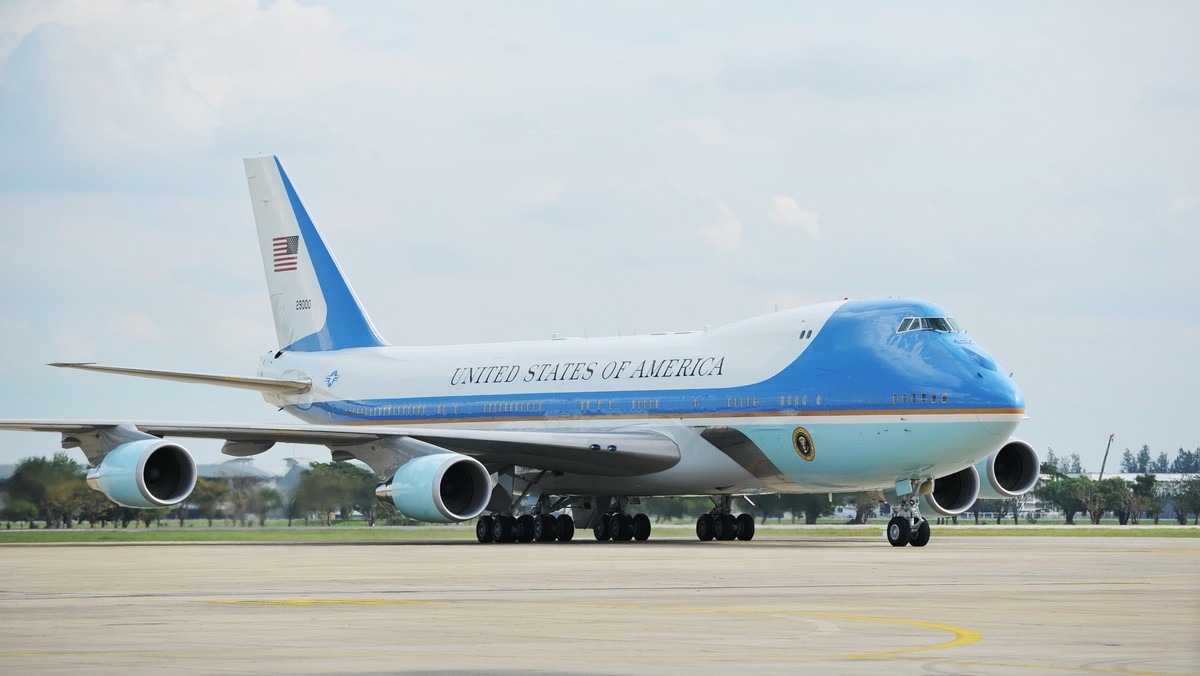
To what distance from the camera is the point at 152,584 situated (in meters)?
18.9

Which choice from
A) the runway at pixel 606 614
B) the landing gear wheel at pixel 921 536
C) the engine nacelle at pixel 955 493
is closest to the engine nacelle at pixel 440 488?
the runway at pixel 606 614

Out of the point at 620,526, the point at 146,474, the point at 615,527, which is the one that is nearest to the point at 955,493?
the point at 620,526

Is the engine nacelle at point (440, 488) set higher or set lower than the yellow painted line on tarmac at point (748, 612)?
higher

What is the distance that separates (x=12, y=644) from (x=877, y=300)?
871 inches

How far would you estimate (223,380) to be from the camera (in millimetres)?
39438

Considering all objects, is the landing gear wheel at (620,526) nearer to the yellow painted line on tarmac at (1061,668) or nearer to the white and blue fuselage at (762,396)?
the white and blue fuselage at (762,396)

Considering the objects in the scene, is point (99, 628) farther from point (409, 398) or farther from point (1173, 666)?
point (409, 398)

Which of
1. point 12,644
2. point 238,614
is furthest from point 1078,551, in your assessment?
point 12,644

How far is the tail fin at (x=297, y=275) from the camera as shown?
142 feet

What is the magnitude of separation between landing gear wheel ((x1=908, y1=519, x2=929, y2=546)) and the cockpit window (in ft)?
11.2

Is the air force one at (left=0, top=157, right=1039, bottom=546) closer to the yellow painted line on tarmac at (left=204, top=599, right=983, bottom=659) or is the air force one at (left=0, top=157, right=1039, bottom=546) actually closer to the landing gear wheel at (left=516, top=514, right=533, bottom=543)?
the landing gear wheel at (left=516, top=514, right=533, bottom=543)

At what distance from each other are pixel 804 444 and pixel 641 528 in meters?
6.73

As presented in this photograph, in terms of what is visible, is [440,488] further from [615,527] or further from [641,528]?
[641,528]

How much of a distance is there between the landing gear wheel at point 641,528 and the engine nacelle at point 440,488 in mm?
4898
